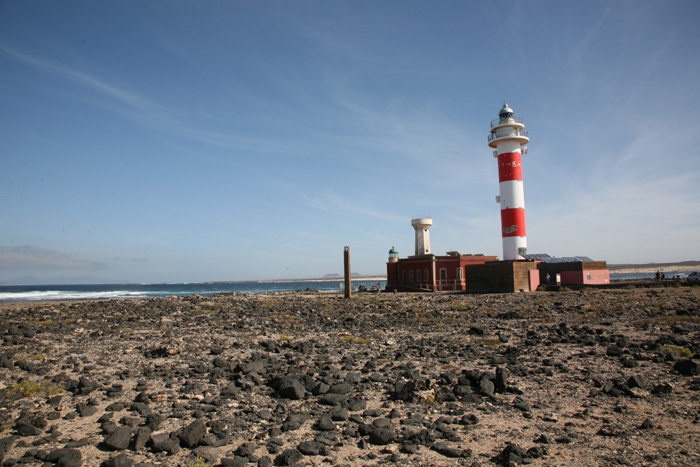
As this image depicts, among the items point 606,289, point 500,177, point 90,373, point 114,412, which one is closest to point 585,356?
point 114,412

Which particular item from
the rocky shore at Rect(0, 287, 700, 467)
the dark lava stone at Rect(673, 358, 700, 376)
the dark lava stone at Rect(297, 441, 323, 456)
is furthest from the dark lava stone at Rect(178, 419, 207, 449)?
the dark lava stone at Rect(673, 358, 700, 376)

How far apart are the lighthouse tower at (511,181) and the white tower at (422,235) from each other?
1224 cm

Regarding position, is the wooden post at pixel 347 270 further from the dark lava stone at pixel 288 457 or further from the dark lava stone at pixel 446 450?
the dark lava stone at pixel 288 457

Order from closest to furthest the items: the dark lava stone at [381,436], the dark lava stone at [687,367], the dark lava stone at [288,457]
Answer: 1. the dark lava stone at [288,457]
2. the dark lava stone at [381,436]
3. the dark lava stone at [687,367]

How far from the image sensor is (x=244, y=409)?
762 cm

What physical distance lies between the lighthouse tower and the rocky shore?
27.5m

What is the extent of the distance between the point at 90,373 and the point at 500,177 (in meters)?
40.5

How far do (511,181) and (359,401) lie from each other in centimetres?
3886

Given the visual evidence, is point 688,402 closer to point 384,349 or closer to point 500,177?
point 384,349

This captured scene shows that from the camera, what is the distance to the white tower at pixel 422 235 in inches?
2136

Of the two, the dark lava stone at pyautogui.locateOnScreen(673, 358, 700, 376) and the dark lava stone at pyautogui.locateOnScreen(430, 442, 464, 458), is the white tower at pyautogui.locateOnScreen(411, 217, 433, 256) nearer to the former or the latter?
the dark lava stone at pyautogui.locateOnScreen(673, 358, 700, 376)

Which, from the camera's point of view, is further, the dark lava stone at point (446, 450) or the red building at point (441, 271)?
the red building at point (441, 271)

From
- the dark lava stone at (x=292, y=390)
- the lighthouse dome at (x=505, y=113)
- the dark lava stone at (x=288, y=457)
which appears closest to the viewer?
the dark lava stone at (x=288, y=457)

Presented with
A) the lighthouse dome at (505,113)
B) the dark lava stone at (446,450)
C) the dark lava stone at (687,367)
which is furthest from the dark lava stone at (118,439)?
the lighthouse dome at (505,113)
